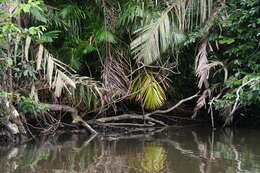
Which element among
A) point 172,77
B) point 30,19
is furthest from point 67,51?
point 172,77

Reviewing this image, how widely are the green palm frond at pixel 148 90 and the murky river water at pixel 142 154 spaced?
1.99ft

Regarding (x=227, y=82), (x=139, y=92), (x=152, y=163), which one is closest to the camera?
(x=152, y=163)

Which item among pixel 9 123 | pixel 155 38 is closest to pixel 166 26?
pixel 155 38

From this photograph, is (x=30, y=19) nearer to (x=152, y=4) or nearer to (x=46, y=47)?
(x=46, y=47)

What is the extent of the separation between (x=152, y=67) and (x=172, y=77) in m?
0.94

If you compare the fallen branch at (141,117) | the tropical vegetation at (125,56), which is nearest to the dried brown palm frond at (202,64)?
the tropical vegetation at (125,56)

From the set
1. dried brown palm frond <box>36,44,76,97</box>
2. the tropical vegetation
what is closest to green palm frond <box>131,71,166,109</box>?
the tropical vegetation

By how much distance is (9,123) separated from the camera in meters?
6.16

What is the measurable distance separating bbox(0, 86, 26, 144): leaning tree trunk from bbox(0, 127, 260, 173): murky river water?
287 millimetres

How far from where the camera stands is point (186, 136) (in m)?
6.96

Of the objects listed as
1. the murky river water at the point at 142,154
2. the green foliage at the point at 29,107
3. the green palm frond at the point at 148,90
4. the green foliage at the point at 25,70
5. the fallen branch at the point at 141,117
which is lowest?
the murky river water at the point at 142,154

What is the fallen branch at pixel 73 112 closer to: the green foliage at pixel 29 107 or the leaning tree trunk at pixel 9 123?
the green foliage at pixel 29 107

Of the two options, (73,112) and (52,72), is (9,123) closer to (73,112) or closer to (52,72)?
(52,72)

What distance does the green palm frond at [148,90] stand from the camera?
23.9 ft
